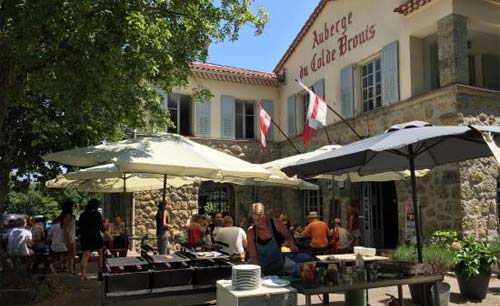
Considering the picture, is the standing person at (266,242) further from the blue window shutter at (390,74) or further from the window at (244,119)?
the window at (244,119)

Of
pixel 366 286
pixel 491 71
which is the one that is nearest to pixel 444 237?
pixel 491 71

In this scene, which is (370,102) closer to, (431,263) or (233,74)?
(233,74)

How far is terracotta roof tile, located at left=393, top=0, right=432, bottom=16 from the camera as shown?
11.4 meters

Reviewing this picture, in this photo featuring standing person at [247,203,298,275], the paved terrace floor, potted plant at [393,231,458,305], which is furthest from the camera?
the paved terrace floor

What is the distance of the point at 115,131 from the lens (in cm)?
1150

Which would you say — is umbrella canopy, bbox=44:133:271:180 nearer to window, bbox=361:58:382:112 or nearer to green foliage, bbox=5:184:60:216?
window, bbox=361:58:382:112

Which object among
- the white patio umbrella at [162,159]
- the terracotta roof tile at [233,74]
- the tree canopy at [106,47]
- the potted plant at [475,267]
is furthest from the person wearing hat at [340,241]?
Answer: the terracotta roof tile at [233,74]

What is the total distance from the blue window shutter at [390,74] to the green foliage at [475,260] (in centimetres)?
578

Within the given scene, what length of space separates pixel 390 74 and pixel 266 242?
820 cm

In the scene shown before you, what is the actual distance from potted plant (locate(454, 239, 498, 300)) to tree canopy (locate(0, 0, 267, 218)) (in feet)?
16.6

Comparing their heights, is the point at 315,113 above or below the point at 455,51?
below

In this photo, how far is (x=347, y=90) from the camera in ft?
46.7

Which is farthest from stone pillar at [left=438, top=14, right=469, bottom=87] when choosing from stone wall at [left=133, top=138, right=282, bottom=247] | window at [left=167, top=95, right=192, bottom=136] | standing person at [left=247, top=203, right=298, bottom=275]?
window at [left=167, top=95, right=192, bottom=136]

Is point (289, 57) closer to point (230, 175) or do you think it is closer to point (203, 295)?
point (230, 175)
